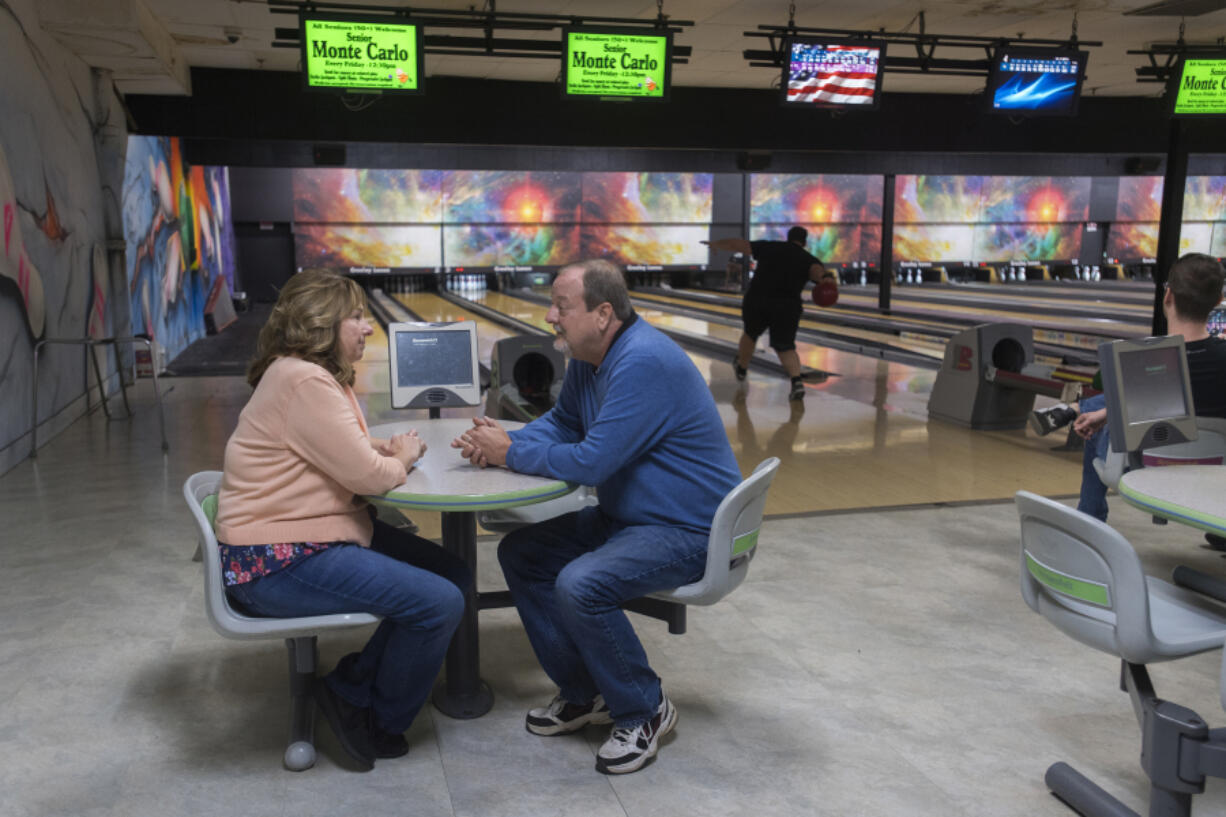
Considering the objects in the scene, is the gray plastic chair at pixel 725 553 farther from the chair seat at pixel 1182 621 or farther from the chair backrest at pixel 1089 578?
the chair seat at pixel 1182 621

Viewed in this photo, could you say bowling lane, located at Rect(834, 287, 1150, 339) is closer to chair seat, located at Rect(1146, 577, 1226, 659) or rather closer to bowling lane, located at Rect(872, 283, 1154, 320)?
bowling lane, located at Rect(872, 283, 1154, 320)

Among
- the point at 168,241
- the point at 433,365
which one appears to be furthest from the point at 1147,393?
the point at 168,241

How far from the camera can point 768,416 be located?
6324 millimetres

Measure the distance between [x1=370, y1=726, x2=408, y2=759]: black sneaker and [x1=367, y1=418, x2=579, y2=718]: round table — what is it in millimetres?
205

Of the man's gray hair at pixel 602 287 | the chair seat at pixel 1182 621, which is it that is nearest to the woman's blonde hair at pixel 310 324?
the man's gray hair at pixel 602 287

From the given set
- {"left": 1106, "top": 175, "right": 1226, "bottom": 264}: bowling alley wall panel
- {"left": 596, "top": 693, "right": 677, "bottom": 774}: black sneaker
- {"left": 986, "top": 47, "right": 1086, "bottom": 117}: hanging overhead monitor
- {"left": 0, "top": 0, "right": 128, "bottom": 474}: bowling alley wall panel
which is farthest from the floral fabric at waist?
{"left": 1106, "top": 175, "right": 1226, "bottom": 264}: bowling alley wall panel

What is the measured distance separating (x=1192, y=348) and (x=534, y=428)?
1987 mm

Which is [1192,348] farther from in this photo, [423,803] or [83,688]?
[83,688]

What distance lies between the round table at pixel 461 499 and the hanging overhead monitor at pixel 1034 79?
5.17 meters

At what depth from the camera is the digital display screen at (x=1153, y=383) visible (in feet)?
8.29

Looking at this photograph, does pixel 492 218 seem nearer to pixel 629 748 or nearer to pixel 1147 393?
pixel 1147 393

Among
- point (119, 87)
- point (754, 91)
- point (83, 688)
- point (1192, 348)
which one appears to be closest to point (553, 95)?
point (754, 91)

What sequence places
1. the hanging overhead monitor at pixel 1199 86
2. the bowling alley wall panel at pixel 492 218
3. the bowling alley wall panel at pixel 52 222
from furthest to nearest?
the bowling alley wall panel at pixel 492 218
the hanging overhead monitor at pixel 1199 86
the bowling alley wall panel at pixel 52 222

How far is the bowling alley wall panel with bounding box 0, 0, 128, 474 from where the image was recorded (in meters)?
4.86
